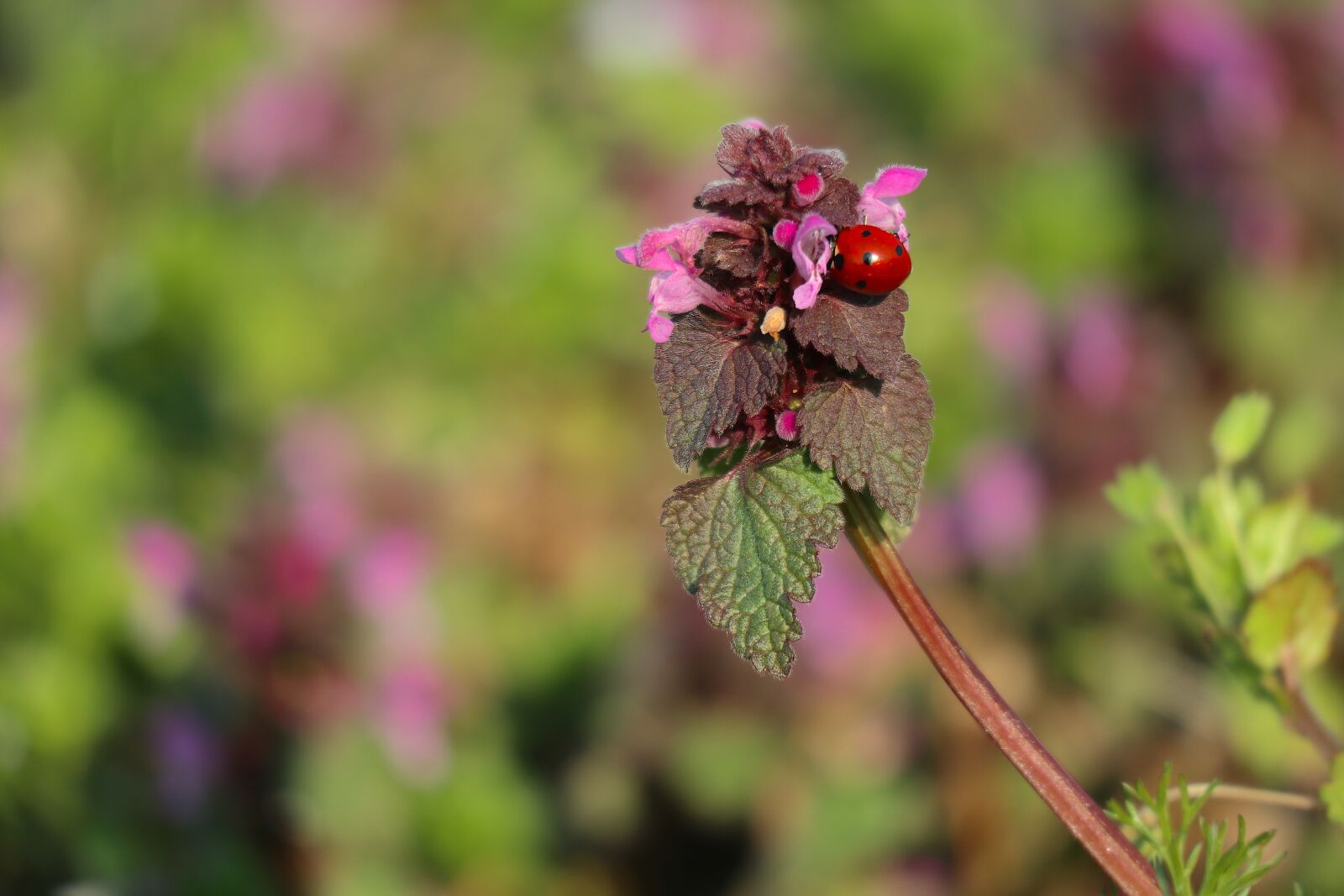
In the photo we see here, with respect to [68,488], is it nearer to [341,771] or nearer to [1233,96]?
[341,771]

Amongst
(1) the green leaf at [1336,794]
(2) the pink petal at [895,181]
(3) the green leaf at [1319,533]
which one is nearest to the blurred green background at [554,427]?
(3) the green leaf at [1319,533]

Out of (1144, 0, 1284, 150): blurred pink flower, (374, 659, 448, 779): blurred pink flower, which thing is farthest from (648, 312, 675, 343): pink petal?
(1144, 0, 1284, 150): blurred pink flower

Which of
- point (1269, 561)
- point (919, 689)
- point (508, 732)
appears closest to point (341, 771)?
point (508, 732)

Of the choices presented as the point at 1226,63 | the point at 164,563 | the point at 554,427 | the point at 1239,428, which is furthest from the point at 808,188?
the point at 1226,63

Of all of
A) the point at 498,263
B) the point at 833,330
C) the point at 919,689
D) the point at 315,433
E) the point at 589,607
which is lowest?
the point at 833,330

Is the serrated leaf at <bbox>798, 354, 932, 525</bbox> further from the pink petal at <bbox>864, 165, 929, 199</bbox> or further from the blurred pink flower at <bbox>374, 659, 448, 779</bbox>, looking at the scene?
the blurred pink flower at <bbox>374, 659, 448, 779</bbox>
